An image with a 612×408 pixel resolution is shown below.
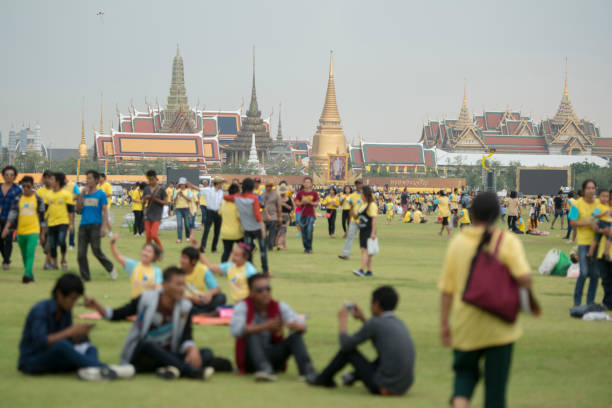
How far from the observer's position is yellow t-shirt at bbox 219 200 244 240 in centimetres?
1184

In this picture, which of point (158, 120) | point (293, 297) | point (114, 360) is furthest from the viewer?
point (158, 120)

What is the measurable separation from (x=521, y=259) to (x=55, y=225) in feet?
28.9

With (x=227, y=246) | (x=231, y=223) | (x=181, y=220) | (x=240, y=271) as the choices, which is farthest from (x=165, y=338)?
(x=181, y=220)

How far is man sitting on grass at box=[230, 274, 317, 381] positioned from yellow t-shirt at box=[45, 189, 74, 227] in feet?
20.9

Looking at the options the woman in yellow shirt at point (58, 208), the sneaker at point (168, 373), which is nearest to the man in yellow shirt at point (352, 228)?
the woman in yellow shirt at point (58, 208)

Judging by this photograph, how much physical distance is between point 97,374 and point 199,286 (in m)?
2.69

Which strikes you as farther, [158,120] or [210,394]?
[158,120]

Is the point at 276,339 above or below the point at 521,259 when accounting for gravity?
below

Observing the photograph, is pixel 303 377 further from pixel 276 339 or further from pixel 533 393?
pixel 533 393

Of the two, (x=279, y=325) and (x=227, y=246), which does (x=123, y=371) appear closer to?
(x=279, y=325)

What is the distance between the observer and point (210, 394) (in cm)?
546

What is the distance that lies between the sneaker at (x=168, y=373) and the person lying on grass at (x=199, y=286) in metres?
1.92

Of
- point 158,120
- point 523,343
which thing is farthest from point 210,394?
point 158,120

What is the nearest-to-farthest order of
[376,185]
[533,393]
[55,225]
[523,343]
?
[533,393] < [523,343] < [55,225] < [376,185]
